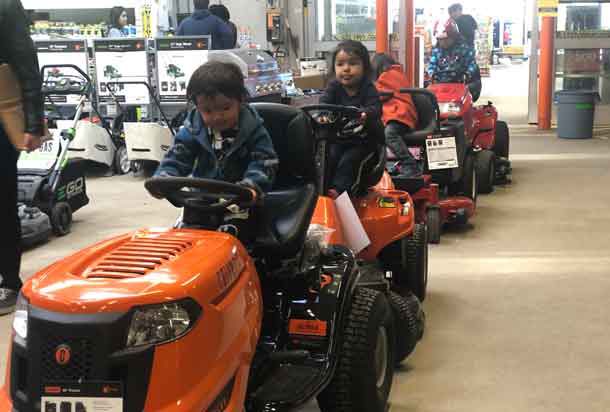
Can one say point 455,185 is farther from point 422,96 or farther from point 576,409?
point 576,409

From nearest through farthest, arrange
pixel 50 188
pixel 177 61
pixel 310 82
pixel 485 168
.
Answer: pixel 50 188 < pixel 485 168 < pixel 177 61 < pixel 310 82

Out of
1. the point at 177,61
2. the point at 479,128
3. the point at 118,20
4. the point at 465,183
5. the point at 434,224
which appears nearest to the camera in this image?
the point at 434,224

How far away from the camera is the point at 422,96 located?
523 centimetres

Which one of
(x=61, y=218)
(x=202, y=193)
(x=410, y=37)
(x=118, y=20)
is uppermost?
(x=118, y=20)

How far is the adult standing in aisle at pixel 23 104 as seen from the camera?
11.5 ft

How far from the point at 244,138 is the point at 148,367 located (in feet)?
3.10

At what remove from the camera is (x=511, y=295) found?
4.09 m

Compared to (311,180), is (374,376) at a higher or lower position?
lower

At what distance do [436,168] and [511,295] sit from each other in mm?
1462

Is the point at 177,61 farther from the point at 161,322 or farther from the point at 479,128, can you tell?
the point at 161,322

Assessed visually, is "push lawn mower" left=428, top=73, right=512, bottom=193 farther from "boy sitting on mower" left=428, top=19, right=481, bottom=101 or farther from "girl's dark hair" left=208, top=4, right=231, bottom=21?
"girl's dark hair" left=208, top=4, right=231, bottom=21

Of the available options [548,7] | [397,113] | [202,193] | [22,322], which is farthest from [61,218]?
[548,7]

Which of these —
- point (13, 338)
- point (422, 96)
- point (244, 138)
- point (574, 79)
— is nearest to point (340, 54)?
point (422, 96)

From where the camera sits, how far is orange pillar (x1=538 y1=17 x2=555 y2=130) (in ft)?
34.2
